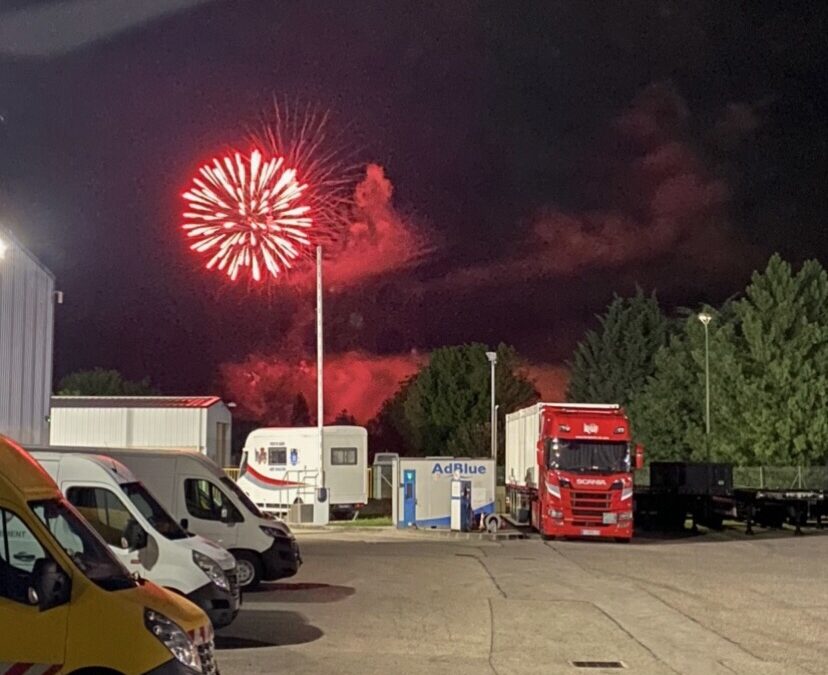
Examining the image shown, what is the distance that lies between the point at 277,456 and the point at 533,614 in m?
26.2

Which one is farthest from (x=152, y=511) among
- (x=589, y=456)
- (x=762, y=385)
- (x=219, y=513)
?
(x=762, y=385)

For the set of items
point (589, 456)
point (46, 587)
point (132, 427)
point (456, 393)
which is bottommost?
point (46, 587)

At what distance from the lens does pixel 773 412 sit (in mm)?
61156

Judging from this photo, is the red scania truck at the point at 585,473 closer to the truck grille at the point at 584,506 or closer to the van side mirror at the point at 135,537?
the truck grille at the point at 584,506

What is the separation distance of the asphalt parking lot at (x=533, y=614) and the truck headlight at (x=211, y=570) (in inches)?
29.8

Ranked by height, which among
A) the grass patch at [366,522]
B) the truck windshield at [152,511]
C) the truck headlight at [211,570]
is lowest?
the grass patch at [366,522]

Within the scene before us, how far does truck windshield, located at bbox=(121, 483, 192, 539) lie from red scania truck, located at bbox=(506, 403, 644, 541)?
65.2 ft

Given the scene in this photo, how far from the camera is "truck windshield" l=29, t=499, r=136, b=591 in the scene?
8.15 m

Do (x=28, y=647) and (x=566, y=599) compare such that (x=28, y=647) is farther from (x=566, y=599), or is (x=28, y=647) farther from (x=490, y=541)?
(x=490, y=541)

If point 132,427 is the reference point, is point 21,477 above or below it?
below

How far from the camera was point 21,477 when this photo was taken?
26.3 ft

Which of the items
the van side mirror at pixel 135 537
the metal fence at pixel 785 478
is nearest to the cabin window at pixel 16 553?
the van side mirror at pixel 135 537

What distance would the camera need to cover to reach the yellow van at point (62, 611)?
7.50 metres

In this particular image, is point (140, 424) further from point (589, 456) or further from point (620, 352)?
point (620, 352)
